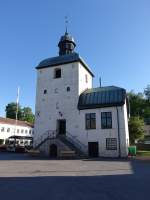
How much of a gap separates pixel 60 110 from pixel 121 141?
32.5 feet

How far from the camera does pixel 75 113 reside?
2962 centimetres

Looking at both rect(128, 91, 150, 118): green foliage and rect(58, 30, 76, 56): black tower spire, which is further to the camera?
rect(128, 91, 150, 118): green foliage

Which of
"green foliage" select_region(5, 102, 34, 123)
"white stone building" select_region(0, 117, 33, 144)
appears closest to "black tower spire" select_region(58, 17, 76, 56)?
"white stone building" select_region(0, 117, 33, 144)

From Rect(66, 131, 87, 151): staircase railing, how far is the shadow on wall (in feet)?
55.9

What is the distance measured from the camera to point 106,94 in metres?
29.5

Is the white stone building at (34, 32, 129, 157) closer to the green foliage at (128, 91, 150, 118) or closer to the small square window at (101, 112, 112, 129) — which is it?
the small square window at (101, 112, 112, 129)

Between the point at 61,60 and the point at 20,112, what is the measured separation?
52027mm

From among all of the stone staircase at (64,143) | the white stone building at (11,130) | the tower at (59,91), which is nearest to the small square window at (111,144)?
the stone staircase at (64,143)

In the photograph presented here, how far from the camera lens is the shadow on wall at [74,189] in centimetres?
798

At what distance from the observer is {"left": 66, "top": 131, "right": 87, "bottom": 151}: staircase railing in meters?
28.2

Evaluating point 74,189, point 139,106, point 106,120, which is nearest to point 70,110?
point 106,120

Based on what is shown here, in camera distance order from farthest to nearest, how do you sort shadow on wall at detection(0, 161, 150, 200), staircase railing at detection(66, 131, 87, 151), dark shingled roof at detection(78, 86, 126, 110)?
staircase railing at detection(66, 131, 87, 151) → dark shingled roof at detection(78, 86, 126, 110) → shadow on wall at detection(0, 161, 150, 200)

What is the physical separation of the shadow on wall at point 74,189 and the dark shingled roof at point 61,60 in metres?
23.3

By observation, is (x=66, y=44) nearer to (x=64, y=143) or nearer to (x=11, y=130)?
(x=64, y=143)
